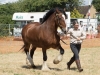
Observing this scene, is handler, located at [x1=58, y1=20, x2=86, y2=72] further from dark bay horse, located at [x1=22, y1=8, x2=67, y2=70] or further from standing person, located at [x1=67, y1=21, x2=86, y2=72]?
dark bay horse, located at [x1=22, y1=8, x2=67, y2=70]

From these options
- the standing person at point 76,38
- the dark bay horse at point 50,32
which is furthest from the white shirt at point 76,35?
the dark bay horse at point 50,32

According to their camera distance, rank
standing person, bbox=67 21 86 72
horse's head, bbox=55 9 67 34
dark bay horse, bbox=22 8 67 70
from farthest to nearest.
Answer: standing person, bbox=67 21 86 72
dark bay horse, bbox=22 8 67 70
horse's head, bbox=55 9 67 34

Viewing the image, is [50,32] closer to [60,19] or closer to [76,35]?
[60,19]

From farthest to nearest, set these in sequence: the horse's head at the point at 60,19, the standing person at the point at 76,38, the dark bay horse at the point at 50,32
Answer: the standing person at the point at 76,38, the dark bay horse at the point at 50,32, the horse's head at the point at 60,19

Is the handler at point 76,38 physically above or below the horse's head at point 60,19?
below

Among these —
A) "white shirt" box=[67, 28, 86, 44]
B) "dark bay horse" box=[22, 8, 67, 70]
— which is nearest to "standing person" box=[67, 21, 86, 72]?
"white shirt" box=[67, 28, 86, 44]

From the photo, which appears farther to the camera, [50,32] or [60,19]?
[50,32]

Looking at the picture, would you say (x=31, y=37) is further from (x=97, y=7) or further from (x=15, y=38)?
(x=97, y=7)

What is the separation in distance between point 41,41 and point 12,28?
22324mm

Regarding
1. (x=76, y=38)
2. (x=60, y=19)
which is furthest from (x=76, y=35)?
(x=60, y=19)

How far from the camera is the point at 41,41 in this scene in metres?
9.61

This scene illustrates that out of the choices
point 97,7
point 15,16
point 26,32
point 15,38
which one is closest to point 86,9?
point 97,7

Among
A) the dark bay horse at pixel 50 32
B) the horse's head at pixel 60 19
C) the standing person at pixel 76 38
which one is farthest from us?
the standing person at pixel 76 38

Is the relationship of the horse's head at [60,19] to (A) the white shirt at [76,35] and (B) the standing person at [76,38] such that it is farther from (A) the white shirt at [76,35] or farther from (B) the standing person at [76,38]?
(A) the white shirt at [76,35]
